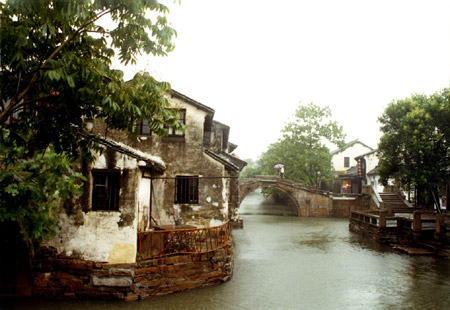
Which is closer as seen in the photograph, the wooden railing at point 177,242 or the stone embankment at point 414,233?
the wooden railing at point 177,242

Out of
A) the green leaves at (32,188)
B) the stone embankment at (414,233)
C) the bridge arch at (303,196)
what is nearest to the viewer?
the green leaves at (32,188)

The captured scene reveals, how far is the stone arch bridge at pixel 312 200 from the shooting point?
114 feet

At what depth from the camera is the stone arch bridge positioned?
3475 centimetres

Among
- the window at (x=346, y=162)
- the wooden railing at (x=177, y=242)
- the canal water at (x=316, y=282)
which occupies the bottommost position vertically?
the canal water at (x=316, y=282)

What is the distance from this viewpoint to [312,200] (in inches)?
1377

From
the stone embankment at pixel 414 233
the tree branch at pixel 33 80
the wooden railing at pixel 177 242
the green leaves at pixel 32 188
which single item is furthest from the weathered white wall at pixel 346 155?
the tree branch at pixel 33 80

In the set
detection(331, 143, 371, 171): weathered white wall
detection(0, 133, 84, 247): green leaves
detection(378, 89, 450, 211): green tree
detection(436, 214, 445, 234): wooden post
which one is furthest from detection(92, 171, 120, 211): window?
detection(331, 143, 371, 171): weathered white wall

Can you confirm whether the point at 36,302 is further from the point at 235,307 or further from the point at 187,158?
the point at 187,158

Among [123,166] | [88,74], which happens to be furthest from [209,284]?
[88,74]

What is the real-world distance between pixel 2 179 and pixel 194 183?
356 inches

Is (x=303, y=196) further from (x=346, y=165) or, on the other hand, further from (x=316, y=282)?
(x=316, y=282)

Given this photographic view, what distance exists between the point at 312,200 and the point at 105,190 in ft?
91.0

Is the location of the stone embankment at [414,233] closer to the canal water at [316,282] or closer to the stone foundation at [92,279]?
the canal water at [316,282]

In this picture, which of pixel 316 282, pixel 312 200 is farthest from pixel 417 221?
pixel 312 200
